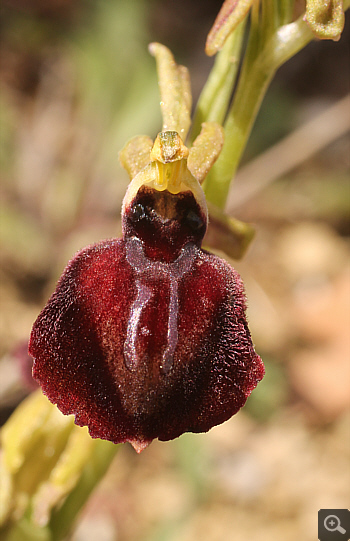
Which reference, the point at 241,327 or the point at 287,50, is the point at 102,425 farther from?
the point at 287,50

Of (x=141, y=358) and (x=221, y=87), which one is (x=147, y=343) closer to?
(x=141, y=358)

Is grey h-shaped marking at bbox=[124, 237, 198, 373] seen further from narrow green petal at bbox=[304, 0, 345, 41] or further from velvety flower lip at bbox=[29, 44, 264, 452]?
narrow green petal at bbox=[304, 0, 345, 41]

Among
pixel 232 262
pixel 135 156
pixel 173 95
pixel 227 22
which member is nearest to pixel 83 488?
pixel 135 156

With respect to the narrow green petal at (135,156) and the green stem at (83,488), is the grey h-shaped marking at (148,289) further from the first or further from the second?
the green stem at (83,488)

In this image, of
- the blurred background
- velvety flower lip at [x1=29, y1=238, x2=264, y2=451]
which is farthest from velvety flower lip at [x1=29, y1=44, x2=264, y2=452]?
the blurred background

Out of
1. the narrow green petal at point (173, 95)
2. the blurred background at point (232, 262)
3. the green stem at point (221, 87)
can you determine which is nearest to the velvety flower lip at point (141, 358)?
the narrow green petal at point (173, 95)

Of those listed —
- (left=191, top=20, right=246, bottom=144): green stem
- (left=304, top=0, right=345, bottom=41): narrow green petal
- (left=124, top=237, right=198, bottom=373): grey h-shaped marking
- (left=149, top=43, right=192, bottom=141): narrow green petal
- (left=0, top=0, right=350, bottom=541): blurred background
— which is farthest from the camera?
(left=0, top=0, right=350, bottom=541): blurred background

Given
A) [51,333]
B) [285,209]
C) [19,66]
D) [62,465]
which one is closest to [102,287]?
[51,333]
